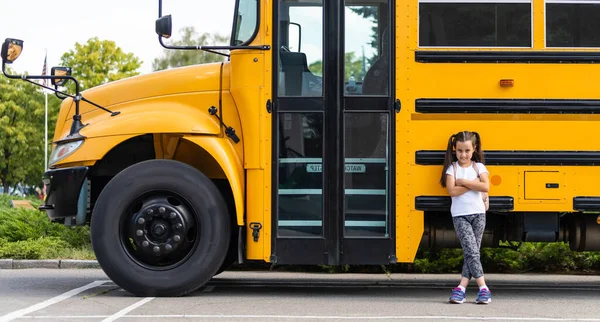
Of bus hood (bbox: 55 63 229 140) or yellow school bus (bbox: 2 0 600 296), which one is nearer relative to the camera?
yellow school bus (bbox: 2 0 600 296)

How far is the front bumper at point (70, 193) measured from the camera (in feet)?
25.4

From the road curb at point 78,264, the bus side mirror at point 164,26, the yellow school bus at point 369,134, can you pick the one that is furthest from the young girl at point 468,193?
the road curb at point 78,264

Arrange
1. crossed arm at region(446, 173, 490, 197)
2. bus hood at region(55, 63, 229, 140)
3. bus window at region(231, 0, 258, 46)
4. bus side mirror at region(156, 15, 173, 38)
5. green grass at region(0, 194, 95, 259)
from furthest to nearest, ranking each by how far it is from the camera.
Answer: green grass at region(0, 194, 95, 259) < bus hood at region(55, 63, 229, 140) < bus window at region(231, 0, 258, 46) < crossed arm at region(446, 173, 490, 197) < bus side mirror at region(156, 15, 173, 38)

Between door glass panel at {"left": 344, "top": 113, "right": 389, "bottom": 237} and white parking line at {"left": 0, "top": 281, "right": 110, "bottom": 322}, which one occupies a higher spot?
door glass panel at {"left": 344, "top": 113, "right": 389, "bottom": 237}

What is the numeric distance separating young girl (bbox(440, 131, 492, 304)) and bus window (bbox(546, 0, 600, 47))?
3.31 ft

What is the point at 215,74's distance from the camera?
26.1ft

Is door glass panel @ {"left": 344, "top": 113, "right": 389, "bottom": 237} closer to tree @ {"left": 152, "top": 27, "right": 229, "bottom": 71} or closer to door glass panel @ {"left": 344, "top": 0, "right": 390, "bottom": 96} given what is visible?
door glass panel @ {"left": 344, "top": 0, "right": 390, "bottom": 96}

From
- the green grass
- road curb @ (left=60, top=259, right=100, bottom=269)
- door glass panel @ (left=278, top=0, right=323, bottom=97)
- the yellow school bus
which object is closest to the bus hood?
the yellow school bus

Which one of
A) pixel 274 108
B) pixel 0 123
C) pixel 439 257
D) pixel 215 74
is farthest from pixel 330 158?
pixel 0 123

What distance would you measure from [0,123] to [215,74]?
54.5 metres

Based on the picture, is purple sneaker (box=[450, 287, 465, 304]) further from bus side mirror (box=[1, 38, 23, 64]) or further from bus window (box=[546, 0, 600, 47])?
bus side mirror (box=[1, 38, 23, 64])

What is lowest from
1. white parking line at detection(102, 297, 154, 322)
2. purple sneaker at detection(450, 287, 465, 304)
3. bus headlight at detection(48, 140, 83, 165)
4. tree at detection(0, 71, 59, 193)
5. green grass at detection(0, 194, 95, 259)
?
white parking line at detection(102, 297, 154, 322)

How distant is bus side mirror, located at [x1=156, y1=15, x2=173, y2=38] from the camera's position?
7156mm

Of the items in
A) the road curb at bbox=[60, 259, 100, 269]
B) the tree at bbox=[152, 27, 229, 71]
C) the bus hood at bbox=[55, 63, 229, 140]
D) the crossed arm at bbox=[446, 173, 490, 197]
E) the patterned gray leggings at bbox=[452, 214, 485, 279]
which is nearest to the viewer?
the crossed arm at bbox=[446, 173, 490, 197]
